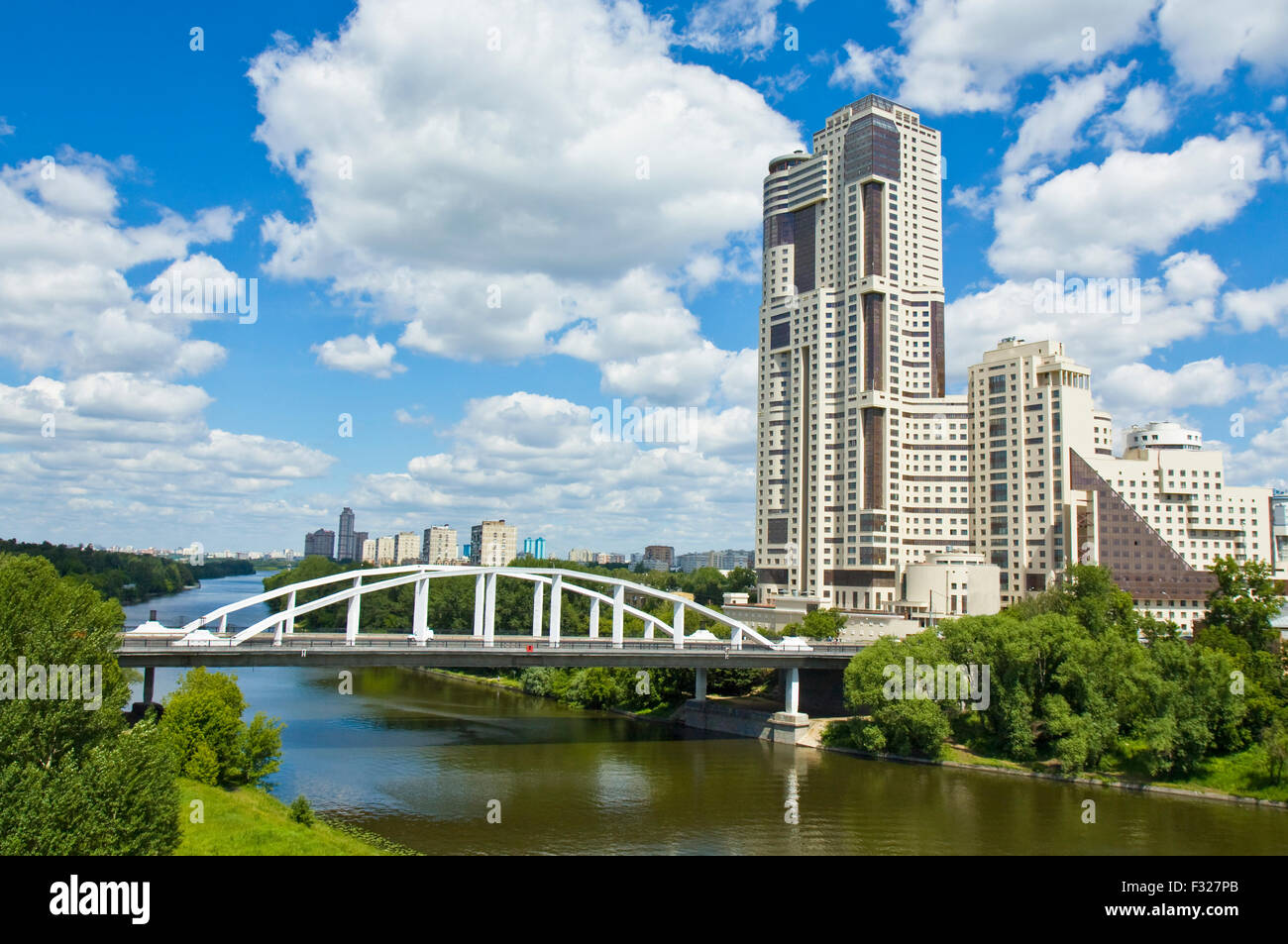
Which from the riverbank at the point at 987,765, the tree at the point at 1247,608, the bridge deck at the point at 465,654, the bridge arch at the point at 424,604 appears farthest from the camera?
the tree at the point at 1247,608

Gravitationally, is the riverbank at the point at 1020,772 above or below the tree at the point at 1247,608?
below

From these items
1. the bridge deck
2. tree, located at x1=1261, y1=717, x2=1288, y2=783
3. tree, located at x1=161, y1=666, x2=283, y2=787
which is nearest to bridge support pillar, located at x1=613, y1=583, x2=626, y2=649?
the bridge deck

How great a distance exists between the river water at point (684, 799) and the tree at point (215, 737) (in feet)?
8.25

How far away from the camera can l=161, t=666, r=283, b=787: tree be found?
29609mm

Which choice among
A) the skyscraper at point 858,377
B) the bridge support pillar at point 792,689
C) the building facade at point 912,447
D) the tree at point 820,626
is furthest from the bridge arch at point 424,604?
the skyscraper at point 858,377

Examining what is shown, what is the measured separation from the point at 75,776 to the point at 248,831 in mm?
7214

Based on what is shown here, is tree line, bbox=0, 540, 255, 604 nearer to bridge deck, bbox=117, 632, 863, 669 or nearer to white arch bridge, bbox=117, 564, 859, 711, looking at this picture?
white arch bridge, bbox=117, 564, 859, 711

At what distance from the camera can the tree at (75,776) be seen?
16656mm

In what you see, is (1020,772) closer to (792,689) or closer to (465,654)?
(792,689)

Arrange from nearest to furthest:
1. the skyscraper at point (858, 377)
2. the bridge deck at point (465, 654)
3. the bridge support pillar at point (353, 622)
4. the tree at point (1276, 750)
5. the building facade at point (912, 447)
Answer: the tree at point (1276, 750), the bridge deck at point (465, 654), the bridge support pillar at point (353, 622), the building facade at point (912, 447), the skyscraper at point (858, 377)

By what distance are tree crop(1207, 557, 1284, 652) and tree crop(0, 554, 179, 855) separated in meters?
49.7

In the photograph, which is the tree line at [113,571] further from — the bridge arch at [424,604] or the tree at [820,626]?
the tree at [820,626]

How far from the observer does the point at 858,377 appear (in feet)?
307
